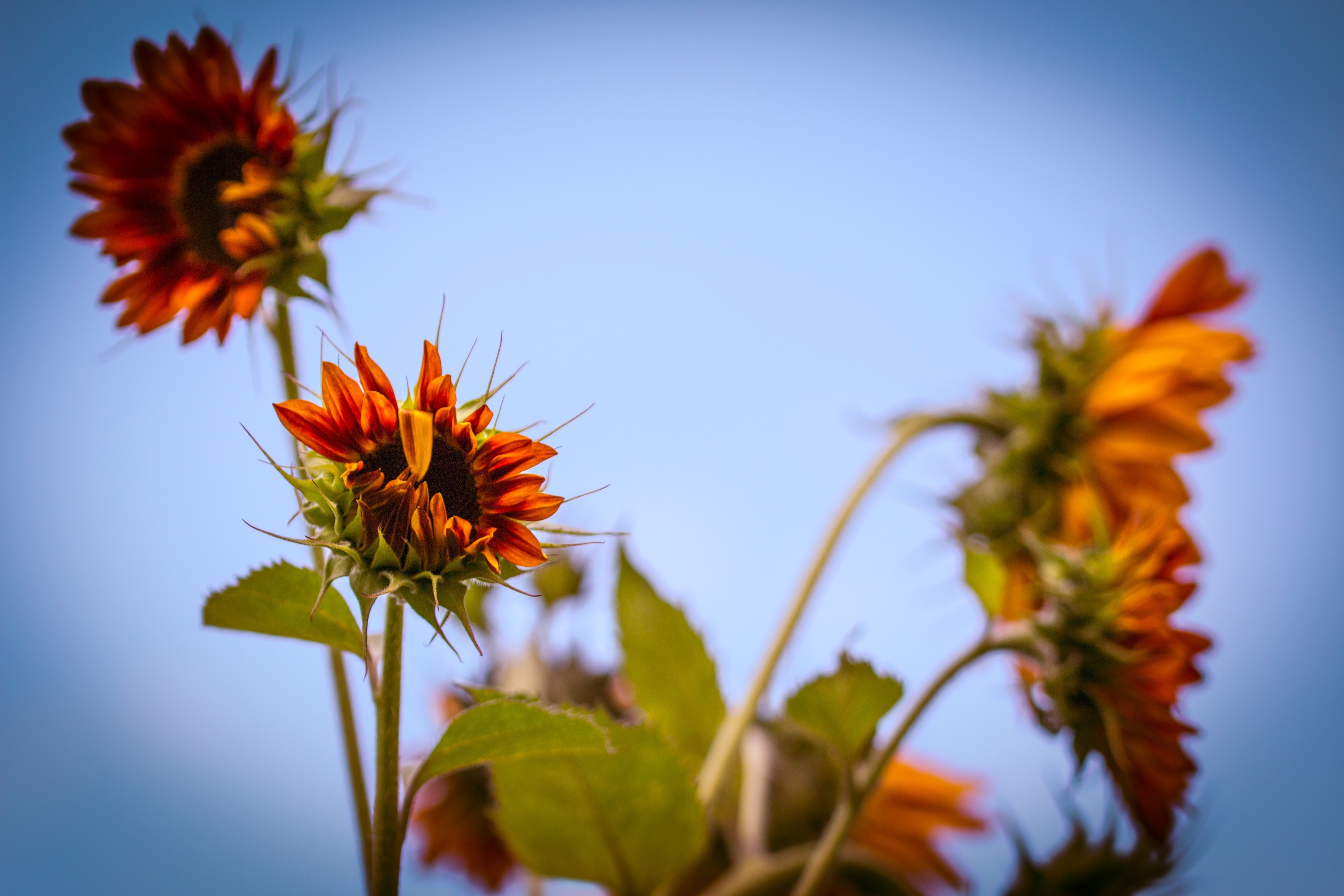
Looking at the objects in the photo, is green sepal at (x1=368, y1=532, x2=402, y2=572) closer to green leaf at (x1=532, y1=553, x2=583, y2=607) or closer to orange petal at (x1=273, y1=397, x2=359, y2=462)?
orange petal at (x1=273, y1=397, x2=359, y2=462)

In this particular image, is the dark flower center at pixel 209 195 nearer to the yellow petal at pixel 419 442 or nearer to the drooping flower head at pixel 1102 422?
the yellow petal at pixel 419 442

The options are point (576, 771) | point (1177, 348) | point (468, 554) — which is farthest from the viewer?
point (1177, 348)

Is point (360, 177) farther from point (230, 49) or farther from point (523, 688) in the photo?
point (523, 688)

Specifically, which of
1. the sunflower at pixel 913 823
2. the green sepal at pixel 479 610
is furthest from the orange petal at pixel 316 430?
the sunflower at pixel 913 823

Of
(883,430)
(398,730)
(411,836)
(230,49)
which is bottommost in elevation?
(411,836)

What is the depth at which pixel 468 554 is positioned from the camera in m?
0.24

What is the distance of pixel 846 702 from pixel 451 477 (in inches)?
7.6

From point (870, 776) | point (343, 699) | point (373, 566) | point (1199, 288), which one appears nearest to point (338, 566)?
point (373, 566)

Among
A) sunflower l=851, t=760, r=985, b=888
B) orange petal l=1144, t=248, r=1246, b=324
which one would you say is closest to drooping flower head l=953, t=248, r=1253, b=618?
orange petal l=1144, t=248, r=1246, b=324

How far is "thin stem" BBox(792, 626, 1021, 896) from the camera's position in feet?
1.27

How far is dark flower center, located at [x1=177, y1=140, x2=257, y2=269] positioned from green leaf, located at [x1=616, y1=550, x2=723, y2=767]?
0.21 metres

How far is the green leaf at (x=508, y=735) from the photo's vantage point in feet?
0.87

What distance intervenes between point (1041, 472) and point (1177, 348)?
0.10 meters

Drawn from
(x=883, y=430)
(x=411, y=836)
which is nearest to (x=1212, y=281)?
(x=883, y=430)
